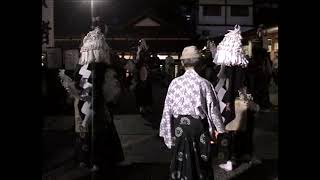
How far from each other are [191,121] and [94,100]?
1.66 meters

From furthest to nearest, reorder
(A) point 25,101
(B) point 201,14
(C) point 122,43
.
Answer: (C) point 122,43, (B) point 201,14, (A) point 25,101

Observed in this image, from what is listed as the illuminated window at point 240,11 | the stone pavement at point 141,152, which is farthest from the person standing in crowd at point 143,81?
the illuminated window at point 240,11

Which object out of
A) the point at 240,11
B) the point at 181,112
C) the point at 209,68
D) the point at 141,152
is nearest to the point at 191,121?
the point at 181,112

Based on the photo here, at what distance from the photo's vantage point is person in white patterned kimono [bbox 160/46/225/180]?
431 centimetres

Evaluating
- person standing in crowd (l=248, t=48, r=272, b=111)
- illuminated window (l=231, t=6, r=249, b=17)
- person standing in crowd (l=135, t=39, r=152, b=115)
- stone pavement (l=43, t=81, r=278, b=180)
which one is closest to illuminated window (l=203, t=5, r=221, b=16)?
illuminated window (l=231, t=6, r=249, b=17)

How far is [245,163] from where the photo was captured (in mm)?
6086

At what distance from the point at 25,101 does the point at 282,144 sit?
1.84 meters

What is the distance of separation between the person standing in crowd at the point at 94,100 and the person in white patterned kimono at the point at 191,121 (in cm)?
133

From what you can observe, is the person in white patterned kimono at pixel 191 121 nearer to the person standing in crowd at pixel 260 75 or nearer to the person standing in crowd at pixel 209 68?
the person standing in crowd at pixel 209 68

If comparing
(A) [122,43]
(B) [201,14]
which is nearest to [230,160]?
(B) [201,14]

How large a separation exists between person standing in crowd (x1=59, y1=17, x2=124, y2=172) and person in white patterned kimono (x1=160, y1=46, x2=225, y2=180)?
1.33m

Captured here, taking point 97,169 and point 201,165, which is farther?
point 97,169

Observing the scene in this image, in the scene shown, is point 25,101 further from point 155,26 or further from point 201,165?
point 155,26

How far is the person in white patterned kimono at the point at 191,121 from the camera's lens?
4.31 metres
